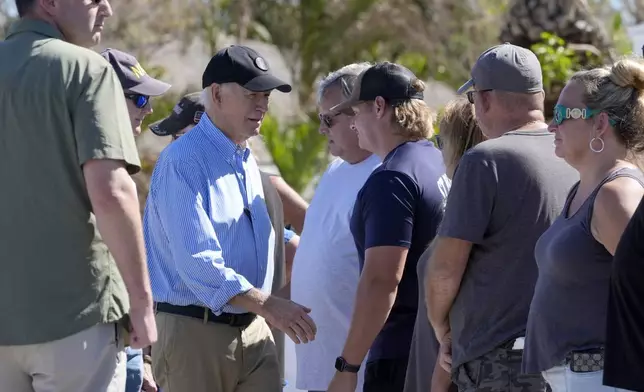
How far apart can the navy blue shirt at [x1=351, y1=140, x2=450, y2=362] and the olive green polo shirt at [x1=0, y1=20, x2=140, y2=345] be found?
1.29 m

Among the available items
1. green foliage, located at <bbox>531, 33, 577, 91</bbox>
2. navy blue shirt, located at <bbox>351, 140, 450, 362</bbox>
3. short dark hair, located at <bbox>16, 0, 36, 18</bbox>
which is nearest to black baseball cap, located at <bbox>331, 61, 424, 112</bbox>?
navy blue shirt, located at <bbox>351, 140, 450, 362</bbox>

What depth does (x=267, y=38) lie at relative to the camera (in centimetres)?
2062

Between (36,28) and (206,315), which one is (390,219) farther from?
(36,28)

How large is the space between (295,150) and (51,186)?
12.4m

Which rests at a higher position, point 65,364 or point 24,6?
point 24,6

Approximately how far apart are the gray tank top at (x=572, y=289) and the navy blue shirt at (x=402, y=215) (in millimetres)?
949

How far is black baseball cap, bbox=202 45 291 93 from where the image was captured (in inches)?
190

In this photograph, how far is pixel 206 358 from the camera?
4648 mm

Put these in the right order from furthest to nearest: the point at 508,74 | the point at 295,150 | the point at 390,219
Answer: the point at 295,150
the point at 390,219
the point at 508,74

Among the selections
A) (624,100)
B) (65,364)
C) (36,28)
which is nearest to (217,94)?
(36,28)

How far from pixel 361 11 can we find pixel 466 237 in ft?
52.5

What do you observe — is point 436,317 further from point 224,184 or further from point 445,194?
point 224,184

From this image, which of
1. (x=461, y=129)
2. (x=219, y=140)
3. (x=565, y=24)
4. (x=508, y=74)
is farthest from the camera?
(x=565, y=24)

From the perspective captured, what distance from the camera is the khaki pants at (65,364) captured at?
344 centimetres
